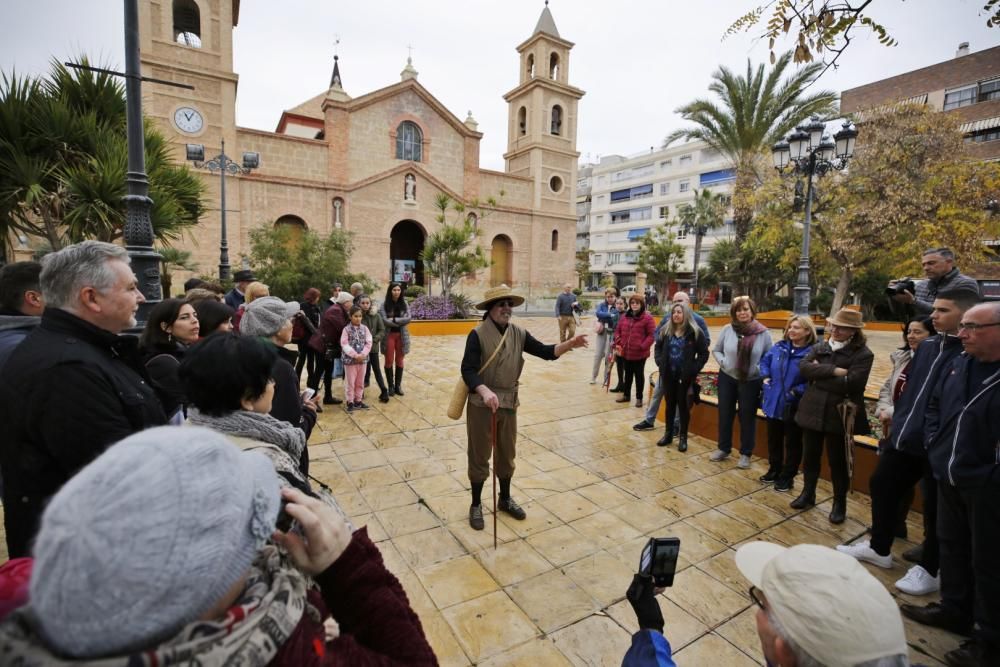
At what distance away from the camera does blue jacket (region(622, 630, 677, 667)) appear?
53.6 inches

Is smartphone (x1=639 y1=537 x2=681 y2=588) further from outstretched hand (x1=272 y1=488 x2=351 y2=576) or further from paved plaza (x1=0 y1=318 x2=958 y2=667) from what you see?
outstretched hand (x1=272 y1=488 x2=351 y2=576)

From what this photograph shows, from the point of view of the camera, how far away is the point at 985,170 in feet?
45.6

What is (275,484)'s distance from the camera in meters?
0.92

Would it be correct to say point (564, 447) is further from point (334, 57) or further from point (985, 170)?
point (334, 57)

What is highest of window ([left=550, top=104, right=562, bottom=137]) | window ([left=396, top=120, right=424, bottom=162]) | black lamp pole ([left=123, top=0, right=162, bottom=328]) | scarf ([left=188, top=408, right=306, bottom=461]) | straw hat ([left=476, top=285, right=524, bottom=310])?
window ([left=550, top=104, right=562, bottom=137])

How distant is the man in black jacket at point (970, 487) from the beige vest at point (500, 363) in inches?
102

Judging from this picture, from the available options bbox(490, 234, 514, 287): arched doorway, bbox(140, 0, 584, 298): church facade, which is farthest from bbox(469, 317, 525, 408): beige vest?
bbox(490, 234, 514, 287): arched doorway

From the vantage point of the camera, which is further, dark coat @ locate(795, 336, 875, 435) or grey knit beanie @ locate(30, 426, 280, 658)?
dark coat @ locate(795, 336, 875, 435)

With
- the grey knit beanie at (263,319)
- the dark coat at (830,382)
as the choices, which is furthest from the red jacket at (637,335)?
the grey knit beanie at (263,319)

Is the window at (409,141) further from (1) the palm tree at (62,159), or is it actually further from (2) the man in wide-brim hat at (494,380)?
(2) the man in wide-brim hat at (494,380)

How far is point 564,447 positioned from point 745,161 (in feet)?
61.3

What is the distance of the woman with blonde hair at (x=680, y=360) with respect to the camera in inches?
209

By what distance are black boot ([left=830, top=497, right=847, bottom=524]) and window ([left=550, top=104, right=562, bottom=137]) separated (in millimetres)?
28586

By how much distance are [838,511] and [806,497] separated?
0.26m
